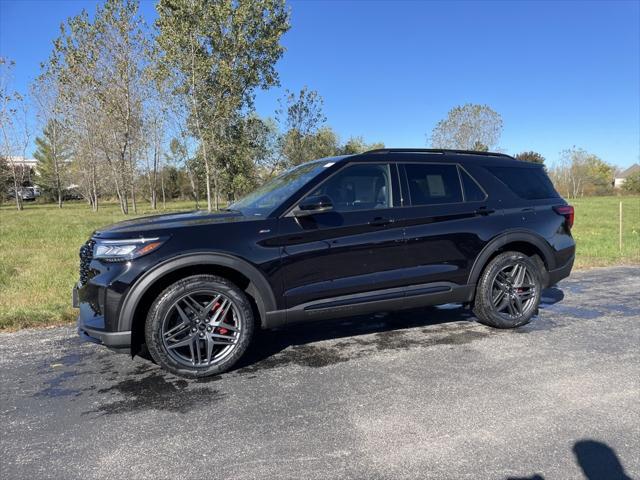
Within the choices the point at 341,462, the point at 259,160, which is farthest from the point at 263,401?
the point at 259,160

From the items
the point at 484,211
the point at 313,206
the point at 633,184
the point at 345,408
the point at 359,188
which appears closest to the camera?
the point at 345,408

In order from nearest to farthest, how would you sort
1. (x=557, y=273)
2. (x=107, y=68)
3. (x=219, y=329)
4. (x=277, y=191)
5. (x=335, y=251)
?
(x=219, y=329)
(x=335, y=251)
(x=277, y=191)
(x=557, y=273)
(x=107, y=68)

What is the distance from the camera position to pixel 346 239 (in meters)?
4.18

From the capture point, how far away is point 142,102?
2595 cm

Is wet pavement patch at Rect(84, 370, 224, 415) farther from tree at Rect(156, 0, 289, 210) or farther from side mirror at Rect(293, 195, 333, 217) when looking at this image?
tree at Rect(156, 0, 289, 210)

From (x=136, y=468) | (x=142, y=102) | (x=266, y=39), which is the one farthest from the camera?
(x=142, y=102)

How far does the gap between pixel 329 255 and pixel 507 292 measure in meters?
2.18

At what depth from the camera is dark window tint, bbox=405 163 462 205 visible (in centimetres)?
465

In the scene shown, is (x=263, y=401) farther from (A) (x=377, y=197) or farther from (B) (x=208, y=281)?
(A) (x=377, y=197)

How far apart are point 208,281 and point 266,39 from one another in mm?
14964

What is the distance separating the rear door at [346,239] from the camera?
4.03m

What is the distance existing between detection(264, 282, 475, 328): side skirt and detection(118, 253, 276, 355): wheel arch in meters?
0.20

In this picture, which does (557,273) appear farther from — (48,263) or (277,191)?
(48,263)

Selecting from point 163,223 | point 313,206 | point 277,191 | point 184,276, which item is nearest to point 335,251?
point 313,206
